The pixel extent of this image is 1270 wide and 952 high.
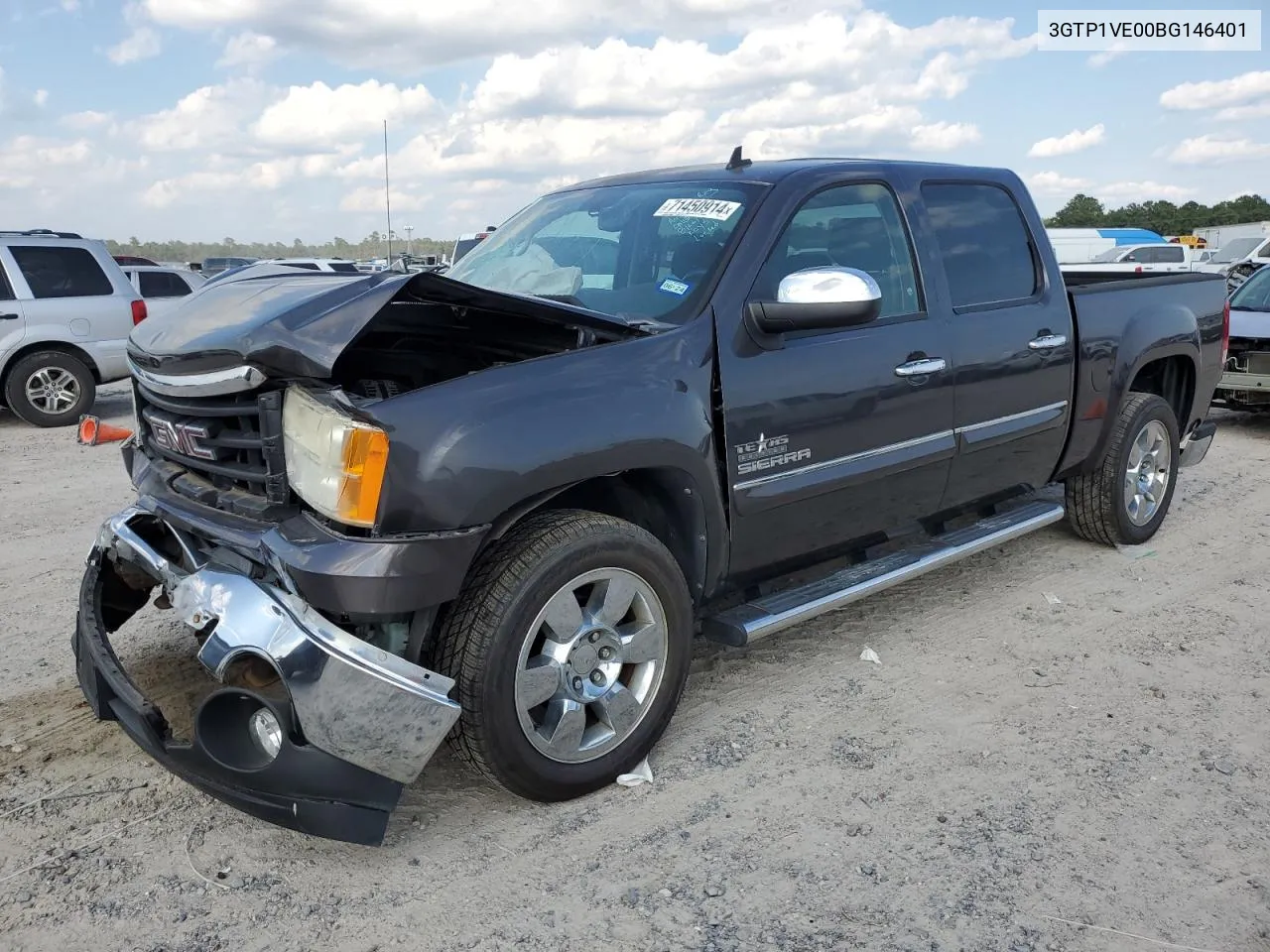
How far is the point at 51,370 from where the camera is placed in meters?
10.4

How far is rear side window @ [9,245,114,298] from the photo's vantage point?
1035cm

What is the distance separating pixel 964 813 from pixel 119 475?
22.0ft

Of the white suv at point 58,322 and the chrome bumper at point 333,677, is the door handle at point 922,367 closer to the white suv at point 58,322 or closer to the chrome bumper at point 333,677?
the chrome bumper at point 333,677

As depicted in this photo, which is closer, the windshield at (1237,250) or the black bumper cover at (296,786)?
the black bumper cover at (296,786)

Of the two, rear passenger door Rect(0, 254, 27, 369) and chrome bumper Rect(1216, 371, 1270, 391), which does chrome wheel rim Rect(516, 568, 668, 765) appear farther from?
rear passenger door Rect(0, 254, 27, 369)

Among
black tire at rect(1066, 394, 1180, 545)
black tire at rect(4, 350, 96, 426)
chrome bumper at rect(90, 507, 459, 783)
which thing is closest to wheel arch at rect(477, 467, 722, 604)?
chrome bumper at rect(90, 507, 459, 783)

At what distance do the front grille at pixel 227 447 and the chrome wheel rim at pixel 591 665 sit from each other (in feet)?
2.69

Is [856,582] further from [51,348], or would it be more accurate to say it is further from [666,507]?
[51,348]

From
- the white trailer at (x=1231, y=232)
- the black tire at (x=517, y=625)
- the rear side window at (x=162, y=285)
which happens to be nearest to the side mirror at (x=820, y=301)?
the black tire at (x=517, y=625)

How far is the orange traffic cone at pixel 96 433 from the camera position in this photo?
30.1ft

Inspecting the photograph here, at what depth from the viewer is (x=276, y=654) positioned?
259cm

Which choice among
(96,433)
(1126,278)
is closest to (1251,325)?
(1126,278)

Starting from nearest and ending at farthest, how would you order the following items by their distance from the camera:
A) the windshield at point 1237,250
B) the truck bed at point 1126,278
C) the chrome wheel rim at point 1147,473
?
the truck bed at point 1126,278
the chrome wheel rim at point 1147,473
the windshield at point 1237,250

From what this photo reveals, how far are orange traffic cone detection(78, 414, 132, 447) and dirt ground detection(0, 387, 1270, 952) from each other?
17.1 ft
